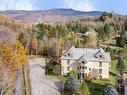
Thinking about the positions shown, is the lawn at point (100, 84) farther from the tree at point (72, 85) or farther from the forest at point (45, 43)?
the forest at point (45, 43)

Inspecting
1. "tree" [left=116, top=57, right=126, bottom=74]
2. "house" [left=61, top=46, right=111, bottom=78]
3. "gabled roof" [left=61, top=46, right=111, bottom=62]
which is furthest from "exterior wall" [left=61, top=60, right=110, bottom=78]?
"tree" [left=116, top=57, right=126, bottom=74]

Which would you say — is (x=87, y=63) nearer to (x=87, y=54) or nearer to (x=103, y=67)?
(x=87, y=54)

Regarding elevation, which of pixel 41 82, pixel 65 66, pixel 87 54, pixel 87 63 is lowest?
pixel 41 82

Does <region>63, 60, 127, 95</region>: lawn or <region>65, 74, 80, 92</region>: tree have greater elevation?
<region>65, 74, 80, 92</region>: tree

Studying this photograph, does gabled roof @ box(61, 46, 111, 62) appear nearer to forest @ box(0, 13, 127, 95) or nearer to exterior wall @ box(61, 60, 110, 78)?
exterior wall @ box(61, 60, 110, 78)

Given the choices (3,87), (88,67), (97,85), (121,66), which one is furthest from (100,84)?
(3,87)

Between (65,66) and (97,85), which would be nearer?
(97,85)
